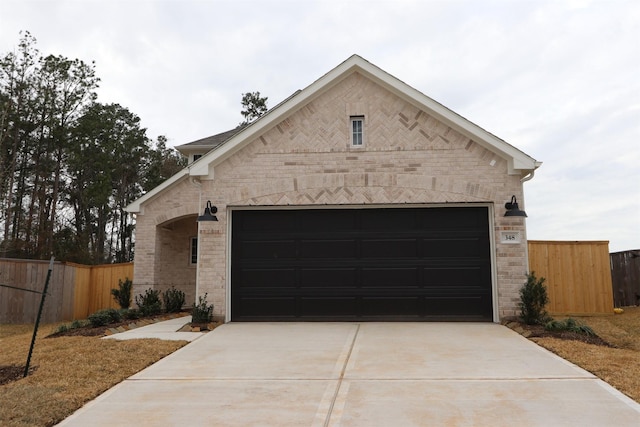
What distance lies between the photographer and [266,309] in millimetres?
11312

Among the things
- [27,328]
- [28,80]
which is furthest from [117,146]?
[27,328]

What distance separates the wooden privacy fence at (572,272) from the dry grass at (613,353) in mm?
1214

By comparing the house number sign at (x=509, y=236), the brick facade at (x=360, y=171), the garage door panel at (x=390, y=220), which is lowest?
the house number sign at (x=509, y=236)

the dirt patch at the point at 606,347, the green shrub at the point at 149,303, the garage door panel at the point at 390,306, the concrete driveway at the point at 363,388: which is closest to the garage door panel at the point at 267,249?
the garage door panel at the point at 390,306

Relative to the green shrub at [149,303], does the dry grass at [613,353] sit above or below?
below

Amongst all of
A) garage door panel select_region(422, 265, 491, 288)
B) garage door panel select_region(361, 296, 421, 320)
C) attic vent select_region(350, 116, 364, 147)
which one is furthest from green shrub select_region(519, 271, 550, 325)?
attic vent select_region(350, 116, 364, 147)

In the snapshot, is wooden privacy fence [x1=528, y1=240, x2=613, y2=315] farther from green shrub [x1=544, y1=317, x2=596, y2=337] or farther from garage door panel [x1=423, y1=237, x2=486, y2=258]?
green shrub [x1=544, y1=317, x2=596, y2=337]

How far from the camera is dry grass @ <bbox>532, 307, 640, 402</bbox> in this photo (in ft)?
19.3

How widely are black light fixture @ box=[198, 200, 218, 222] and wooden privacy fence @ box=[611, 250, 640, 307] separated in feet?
37.0

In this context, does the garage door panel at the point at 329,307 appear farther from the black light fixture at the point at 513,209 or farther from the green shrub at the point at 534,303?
the black light fixture at the point at 513,209

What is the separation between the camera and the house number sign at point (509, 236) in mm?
10843

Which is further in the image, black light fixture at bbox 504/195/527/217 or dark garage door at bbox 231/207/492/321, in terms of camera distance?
dark garage door at bbox 231/207/492/321

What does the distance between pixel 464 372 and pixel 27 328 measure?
12.2 m

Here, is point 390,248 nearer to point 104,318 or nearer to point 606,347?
point 606,347
